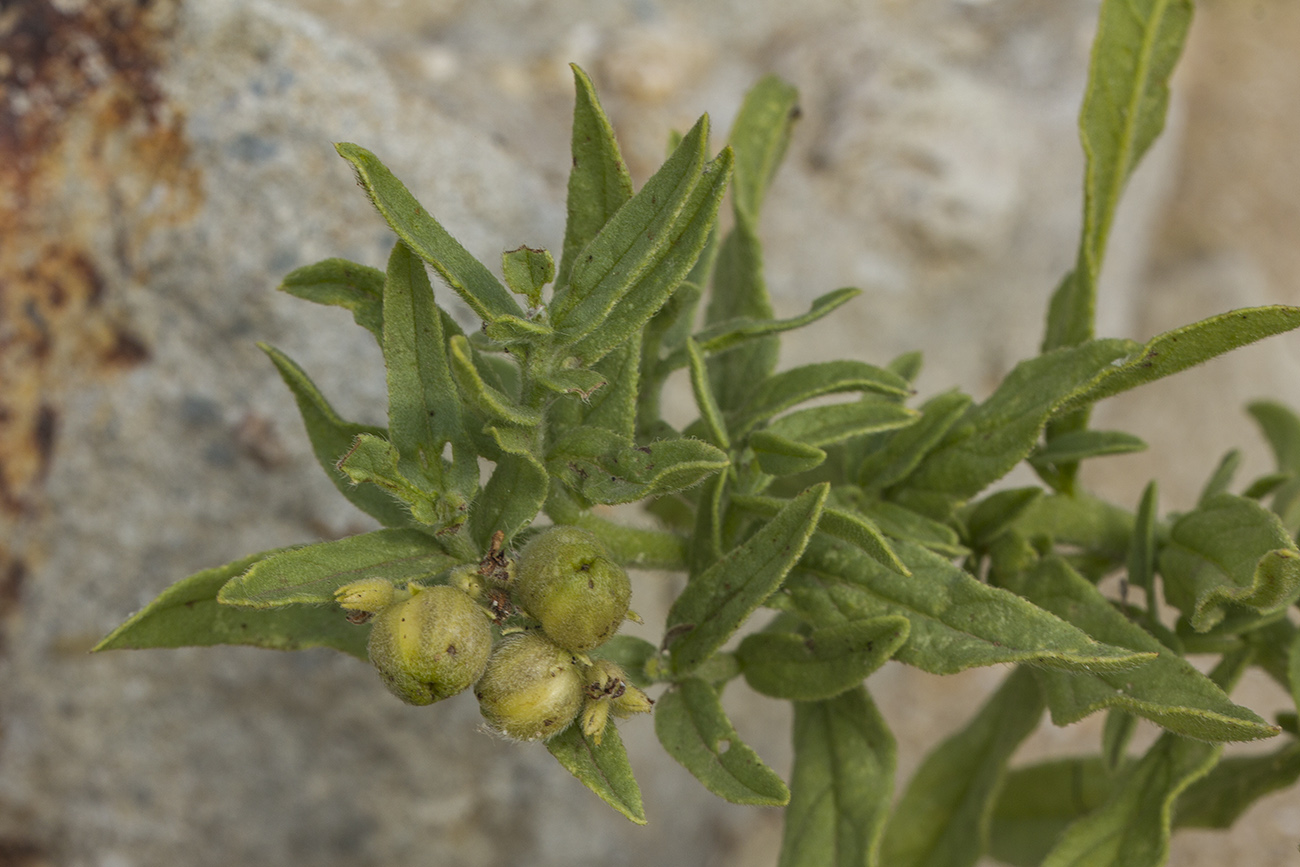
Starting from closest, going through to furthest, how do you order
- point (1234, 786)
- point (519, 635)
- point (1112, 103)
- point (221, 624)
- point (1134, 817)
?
point (519, 635), point (221, 624), point (1134, 817), point (1112, 103), point (1234, 786)

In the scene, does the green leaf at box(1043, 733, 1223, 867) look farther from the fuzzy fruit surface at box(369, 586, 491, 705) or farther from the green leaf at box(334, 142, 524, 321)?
the green leaf at box(334, 142, 524, 321)

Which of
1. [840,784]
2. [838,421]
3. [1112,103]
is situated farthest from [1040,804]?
[1112,103]

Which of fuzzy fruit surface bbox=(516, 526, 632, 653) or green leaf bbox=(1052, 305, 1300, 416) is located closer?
fuzzy fruit surface bbox=(516, 526, 632, 653)

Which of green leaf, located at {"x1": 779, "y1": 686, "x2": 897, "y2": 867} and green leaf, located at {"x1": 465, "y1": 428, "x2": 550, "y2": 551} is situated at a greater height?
green leaf, located at {"x1": 465, "y1": 428, "x2": 550, "y2": 551}

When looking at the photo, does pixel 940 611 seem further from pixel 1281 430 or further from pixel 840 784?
pixel 1281 430

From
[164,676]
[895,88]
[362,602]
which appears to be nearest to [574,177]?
[362,602]

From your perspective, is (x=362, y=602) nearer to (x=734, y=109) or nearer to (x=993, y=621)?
(x=993, y=621)

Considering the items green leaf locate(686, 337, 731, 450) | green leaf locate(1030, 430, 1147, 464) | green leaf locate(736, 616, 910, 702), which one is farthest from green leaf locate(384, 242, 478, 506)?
green leaf locate(1030, 430, 1147, 464)
